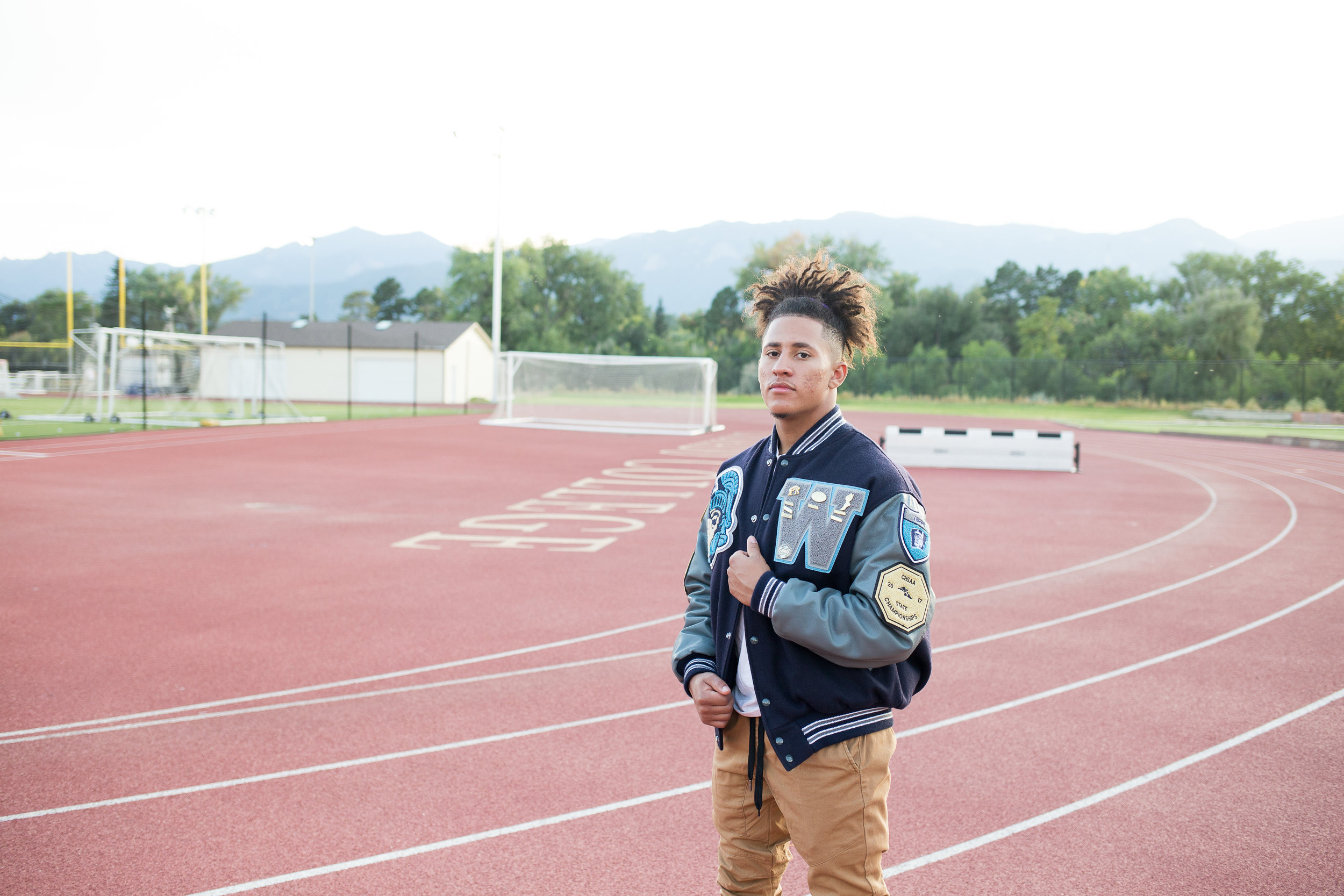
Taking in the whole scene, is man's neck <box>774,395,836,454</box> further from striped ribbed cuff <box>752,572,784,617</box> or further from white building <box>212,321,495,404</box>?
white building <box>212,321,495,404</box>

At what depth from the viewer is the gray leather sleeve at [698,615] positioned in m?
2.18

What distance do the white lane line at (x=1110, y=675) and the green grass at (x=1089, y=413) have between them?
22798 mm

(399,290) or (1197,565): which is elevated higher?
(399,290)

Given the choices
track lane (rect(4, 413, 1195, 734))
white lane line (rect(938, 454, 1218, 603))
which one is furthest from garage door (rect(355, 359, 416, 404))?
track lane (rect(4, 413, 1195, 734))

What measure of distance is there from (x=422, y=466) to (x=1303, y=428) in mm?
30195

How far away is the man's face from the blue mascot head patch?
0.24 metres

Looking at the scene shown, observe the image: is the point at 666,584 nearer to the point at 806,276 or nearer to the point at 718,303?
the point at 806,276

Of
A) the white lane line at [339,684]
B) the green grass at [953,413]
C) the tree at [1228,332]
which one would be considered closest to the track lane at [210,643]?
the white lane line at [339,684]

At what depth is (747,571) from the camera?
6.32 feet

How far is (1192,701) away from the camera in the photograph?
15.7ft

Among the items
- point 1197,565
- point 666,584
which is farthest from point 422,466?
point 1197,565

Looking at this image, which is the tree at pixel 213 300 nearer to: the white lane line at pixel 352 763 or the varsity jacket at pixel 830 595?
the white lane line at pixel 352 763

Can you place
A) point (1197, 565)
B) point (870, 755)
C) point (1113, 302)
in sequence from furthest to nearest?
point (1113, 302)
point (1197, 565)
point (870, 755)

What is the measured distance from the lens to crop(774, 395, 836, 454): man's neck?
2.04 metres
